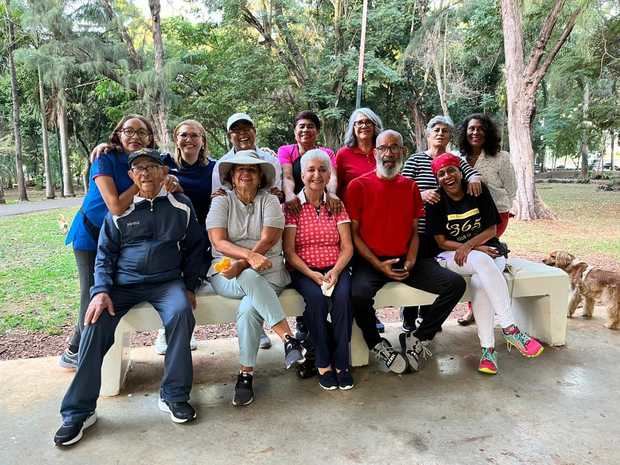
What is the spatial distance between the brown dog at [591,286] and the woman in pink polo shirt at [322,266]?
2268mm

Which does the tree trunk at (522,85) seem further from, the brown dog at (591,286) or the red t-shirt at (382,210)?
the red t-shirt at (382,210)

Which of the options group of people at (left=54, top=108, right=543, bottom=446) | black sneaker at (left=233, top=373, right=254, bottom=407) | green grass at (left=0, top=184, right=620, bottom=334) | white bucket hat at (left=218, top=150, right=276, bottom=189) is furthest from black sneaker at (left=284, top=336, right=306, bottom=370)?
green grass at (left=0, top=184, right=620, bottom=334)

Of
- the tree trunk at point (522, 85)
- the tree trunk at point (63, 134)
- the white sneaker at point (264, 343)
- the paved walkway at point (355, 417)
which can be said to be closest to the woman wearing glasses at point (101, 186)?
the paved walkway at point (355, 417)

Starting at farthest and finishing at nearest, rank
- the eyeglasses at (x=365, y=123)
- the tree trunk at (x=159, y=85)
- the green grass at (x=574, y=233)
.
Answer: the tree trunk at (x=159, y=85), the green grass at (x=574, y=233), the eyeglasses at (x=365, y=123)

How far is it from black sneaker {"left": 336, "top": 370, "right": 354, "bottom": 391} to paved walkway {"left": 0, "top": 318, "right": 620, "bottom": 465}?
A: 5 centimetres

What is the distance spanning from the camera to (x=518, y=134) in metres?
11.5

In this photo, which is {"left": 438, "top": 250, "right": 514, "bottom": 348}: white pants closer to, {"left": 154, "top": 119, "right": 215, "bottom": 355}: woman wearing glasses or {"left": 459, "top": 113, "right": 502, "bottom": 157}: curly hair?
{"left": 459, "top": 113, "right": 502, "bottom": 157}: curly hair

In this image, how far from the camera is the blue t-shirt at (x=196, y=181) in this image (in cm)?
364

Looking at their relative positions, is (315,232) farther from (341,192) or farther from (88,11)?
(88,11)

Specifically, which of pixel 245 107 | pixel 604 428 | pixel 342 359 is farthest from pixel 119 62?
pixel 604 428

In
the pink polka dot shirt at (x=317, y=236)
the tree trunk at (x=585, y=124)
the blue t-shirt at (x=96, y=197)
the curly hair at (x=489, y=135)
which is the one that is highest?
the tree trunk at (x=585, y=124)

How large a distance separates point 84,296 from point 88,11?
15.6 meters

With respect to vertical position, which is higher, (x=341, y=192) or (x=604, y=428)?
(x=341, y=192)

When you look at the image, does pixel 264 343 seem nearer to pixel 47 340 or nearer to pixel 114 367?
pixel 114 367
